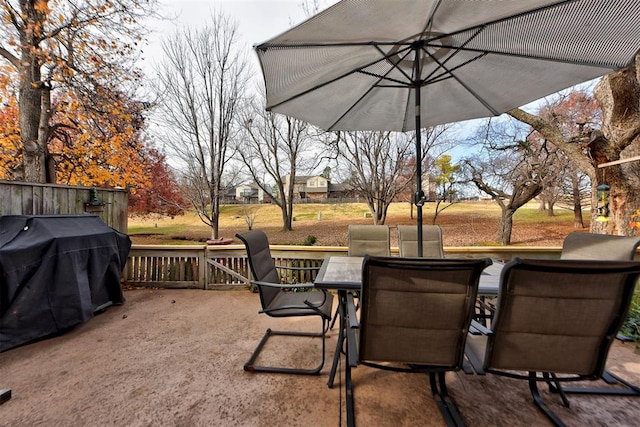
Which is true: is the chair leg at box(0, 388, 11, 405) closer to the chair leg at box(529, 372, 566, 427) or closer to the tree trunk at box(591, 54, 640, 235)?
the chair leg at box(529, 372, 566, 427)

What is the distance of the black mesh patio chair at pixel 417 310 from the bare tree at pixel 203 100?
18.0ft

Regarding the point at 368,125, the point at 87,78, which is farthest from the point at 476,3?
the point at 87,78

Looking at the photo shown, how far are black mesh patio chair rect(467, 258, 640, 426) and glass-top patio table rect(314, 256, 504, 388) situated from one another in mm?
285

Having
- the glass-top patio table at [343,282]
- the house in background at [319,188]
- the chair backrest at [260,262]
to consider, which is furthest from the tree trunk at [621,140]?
the house in background at [319,188]

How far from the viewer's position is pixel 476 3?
1404 mm

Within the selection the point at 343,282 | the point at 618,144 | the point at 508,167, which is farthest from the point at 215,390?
the point at 508,167

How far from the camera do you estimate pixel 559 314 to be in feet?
3.93

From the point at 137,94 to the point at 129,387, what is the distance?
6.22 m

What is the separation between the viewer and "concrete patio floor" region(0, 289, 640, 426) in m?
1.53

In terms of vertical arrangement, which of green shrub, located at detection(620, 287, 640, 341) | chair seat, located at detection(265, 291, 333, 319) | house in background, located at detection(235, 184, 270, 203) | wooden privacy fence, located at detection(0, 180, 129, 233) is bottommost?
green shrub, located at detection(620, 287, 640, 341)

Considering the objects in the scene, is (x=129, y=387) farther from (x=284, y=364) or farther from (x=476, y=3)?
(x=476, y=3)

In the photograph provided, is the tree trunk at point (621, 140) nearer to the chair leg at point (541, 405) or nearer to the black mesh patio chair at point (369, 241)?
the black mesh patio chair at point (369, 241)

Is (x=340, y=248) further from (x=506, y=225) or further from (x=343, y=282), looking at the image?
(x=506, y=225)

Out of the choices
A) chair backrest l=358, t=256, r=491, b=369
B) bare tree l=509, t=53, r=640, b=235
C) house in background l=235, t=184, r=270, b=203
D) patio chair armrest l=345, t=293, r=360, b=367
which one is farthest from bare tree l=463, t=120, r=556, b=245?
house in background l=235, t=184, r=270, b=203
